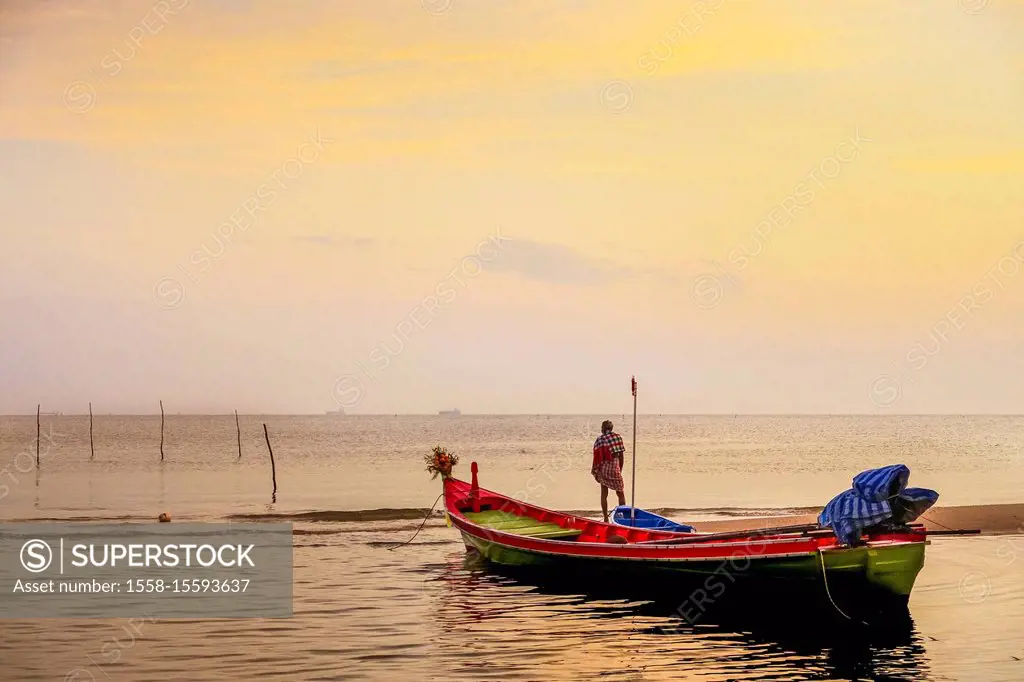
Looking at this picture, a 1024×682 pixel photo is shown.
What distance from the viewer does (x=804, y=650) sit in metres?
13.3

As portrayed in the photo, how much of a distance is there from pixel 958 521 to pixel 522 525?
35.1ft

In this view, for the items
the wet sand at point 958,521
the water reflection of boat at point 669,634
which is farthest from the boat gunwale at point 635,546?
the wet sand at point 958,521

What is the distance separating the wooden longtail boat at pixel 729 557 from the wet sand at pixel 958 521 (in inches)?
222

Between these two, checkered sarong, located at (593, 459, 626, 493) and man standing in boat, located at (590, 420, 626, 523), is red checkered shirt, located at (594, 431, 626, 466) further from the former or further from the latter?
checkered sarong, located at (593, 459, 626, 493)

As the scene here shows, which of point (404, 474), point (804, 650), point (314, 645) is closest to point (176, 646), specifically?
point (314, 645)

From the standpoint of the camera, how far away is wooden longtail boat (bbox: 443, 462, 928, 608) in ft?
45.2

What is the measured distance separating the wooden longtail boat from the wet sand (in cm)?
563

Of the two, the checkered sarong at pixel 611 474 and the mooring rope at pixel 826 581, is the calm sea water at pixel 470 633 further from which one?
the checkered sarong at pixel 611 474

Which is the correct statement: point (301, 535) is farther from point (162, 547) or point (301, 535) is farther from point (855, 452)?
point (855, 452)

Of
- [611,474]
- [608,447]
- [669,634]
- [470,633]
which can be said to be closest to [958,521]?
[611,474]

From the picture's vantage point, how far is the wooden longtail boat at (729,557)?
13781 millimetres

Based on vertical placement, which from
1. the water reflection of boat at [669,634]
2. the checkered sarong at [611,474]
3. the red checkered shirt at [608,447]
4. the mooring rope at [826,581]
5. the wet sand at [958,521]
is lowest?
the water reflection of boat at [669,634]

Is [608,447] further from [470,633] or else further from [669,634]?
[470,633]

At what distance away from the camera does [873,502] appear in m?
13.7
